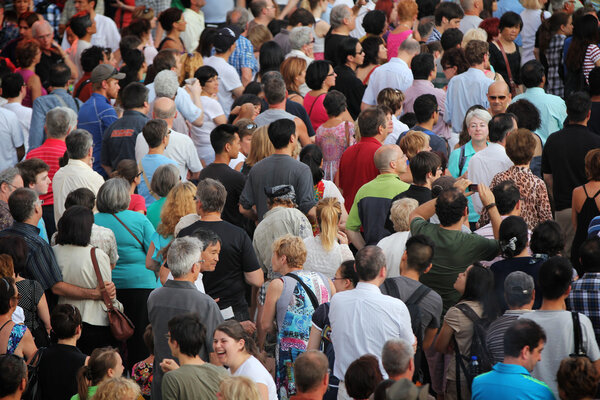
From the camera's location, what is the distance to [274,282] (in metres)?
6.27

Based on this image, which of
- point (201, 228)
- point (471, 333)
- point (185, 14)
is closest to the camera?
point (471, 333)

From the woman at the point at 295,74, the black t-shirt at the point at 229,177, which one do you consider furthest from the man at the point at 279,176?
the woman at the point at 295,74

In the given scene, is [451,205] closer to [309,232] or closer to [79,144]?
[309,232]

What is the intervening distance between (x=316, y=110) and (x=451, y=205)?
4.14 metres

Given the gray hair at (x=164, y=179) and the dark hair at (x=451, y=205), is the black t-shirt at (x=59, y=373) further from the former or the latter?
the dark hair at (x=451, y=205)

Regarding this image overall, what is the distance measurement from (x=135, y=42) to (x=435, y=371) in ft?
26.4

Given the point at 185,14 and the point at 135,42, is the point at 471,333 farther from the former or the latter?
the point at 185,14

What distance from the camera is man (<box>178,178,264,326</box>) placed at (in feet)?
22.4

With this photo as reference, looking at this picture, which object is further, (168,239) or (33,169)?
(33,169)

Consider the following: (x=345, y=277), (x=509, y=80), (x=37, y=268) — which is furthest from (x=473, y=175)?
(x=509, y=80)

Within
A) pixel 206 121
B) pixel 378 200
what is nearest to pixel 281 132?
pixel 378 200

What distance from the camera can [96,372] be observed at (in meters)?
5.80

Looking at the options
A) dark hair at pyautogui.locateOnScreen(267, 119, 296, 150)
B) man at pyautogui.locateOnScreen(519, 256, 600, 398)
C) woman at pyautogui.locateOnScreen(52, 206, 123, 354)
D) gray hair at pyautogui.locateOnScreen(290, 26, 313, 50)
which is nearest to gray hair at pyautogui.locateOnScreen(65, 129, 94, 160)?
woman at pyautogui.locateOnScreen(52, 206, 123, 354)

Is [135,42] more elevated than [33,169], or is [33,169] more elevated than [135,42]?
[33,169]
